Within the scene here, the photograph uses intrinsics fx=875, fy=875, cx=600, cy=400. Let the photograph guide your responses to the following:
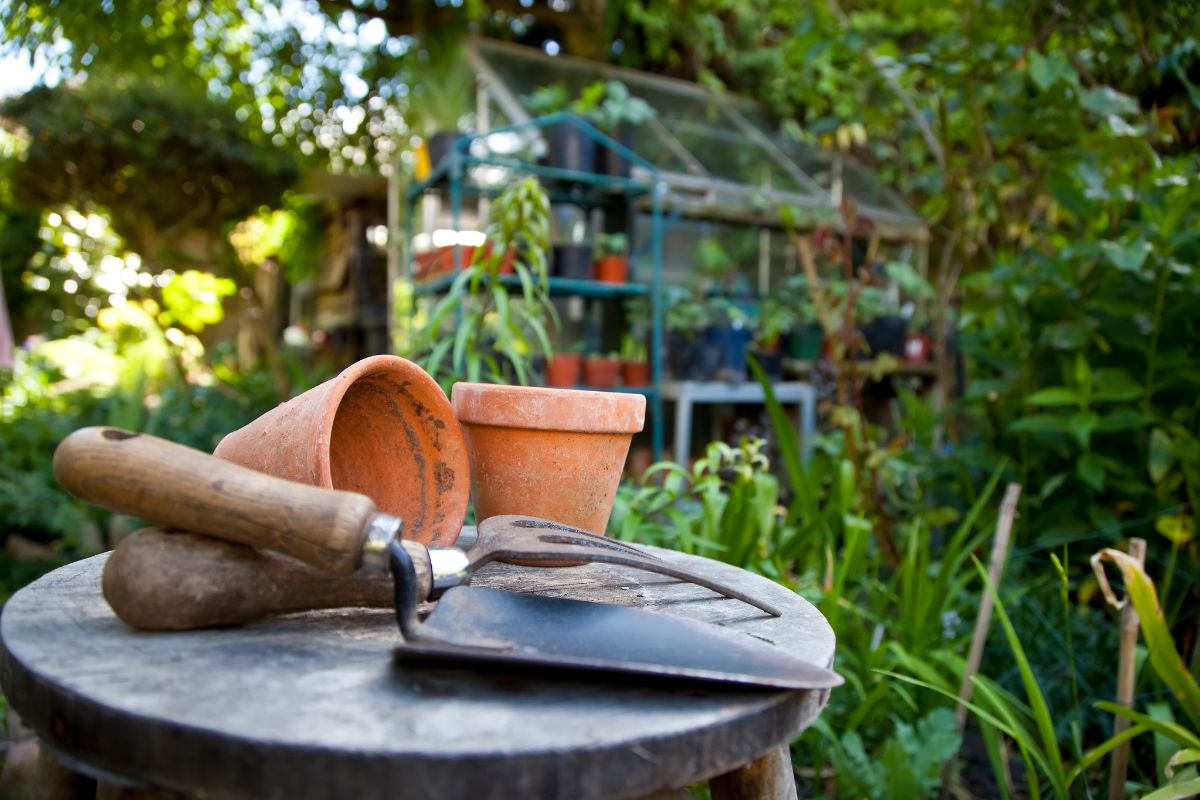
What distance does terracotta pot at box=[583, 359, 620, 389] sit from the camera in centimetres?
438

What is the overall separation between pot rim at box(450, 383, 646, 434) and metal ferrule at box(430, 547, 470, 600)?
0.25 m

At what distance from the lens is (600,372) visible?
439 centimetres

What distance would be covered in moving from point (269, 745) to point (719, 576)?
621mm

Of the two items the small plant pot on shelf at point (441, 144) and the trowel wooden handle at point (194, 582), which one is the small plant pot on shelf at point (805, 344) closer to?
the small plant pot on shelf at point (441, 144)

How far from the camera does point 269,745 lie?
541mm

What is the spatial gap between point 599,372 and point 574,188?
1.12 metres

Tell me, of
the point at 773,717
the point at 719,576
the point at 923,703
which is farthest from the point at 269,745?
the point at 923,703

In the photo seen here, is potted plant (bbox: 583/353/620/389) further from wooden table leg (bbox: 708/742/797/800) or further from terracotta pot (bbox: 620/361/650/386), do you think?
wooden table leg (bbox: 708/742/797/800)

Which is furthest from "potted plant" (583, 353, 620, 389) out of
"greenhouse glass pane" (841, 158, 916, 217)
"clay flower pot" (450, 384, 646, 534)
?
"clay flower pot" (450, 384, 646, 534)

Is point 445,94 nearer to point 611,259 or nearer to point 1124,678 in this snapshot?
point 611,259

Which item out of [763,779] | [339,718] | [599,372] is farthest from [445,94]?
[339,718]

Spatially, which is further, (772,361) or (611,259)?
(772,361)

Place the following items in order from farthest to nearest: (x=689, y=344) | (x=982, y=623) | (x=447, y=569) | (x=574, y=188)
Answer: (x=574, y=188), (x=689, y=344), (x=982, y=623), (x=447, y=569)

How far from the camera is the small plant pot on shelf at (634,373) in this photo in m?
4.47
